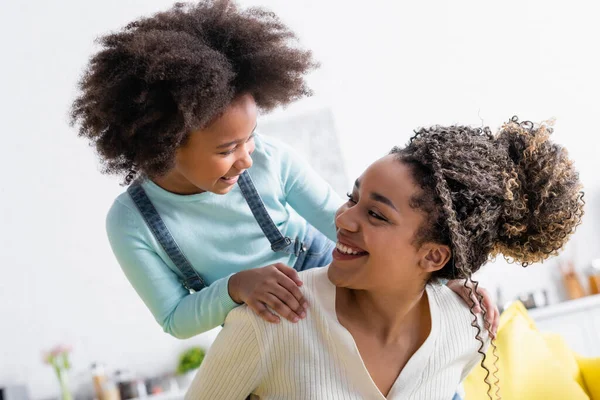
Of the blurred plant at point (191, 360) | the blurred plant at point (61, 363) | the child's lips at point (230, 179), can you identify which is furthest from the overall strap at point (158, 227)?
the blurred plant at point (61, 363)

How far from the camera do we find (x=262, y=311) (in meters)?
1.44

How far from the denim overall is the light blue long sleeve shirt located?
0.05 ft

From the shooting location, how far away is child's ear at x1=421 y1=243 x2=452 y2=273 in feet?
4.82

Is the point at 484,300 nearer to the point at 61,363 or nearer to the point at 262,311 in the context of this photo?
the point at 262,311

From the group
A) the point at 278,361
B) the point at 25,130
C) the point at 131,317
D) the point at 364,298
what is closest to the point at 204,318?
the point at 278,361

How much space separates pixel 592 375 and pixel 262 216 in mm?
1478

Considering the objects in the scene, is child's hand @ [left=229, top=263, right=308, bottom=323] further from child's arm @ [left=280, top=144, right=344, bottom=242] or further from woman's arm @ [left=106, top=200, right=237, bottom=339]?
child's arm @ [left=280, top=144, right=344, bottom=242]

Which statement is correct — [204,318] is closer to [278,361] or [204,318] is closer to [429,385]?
[278,361]

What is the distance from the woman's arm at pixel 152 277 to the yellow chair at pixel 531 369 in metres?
1.00

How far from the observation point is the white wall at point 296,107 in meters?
4.05

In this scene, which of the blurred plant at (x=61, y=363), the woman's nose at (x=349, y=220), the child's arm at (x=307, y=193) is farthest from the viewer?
the blurred plant at (x=61, y=363)

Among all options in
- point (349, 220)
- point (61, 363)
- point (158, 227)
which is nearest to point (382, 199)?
point (349, 220)

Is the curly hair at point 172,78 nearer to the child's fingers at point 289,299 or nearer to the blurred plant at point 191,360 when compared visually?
the child's fingers at point 289,299

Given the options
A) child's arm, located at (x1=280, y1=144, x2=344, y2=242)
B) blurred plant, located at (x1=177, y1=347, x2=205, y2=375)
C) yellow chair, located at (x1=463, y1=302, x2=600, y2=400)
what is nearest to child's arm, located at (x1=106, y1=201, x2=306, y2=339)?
child's arm, located at (x1=280, y1=144, x2=344, y2=242)
